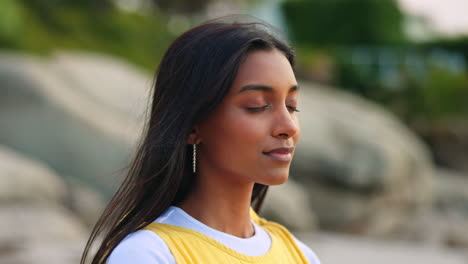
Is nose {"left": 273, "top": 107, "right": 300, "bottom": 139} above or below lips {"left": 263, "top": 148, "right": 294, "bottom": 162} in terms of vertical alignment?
above

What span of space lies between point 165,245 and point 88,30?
14.3 meters

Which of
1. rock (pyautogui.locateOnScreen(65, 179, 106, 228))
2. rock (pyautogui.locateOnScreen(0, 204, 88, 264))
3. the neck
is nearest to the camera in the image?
the neck

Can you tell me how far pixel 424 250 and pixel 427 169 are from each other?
14.1 ft

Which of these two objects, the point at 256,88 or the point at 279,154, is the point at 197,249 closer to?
the point at 279,154

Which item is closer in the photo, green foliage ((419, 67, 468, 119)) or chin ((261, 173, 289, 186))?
chin ((261, 173, 289, 186))

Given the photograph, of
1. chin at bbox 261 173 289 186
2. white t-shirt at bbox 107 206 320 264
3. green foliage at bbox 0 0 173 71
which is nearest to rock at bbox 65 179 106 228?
green foliage at bbox 0 0 173 71

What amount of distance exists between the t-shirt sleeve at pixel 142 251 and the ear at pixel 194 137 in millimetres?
327

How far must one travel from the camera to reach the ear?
2082 mm

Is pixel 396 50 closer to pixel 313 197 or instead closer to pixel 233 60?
pixel 313 197

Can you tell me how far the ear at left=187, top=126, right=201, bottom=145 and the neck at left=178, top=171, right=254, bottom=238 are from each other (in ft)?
0.44

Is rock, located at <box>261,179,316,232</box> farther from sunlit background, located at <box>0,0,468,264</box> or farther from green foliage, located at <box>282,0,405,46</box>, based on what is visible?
green foliage, located at <box>282,0,405,46</box>

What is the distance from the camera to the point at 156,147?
6.74ft

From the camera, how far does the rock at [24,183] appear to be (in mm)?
7445

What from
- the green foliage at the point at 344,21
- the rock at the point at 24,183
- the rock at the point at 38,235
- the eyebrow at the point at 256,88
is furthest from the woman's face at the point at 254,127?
the green foliage at the point at 344,21
